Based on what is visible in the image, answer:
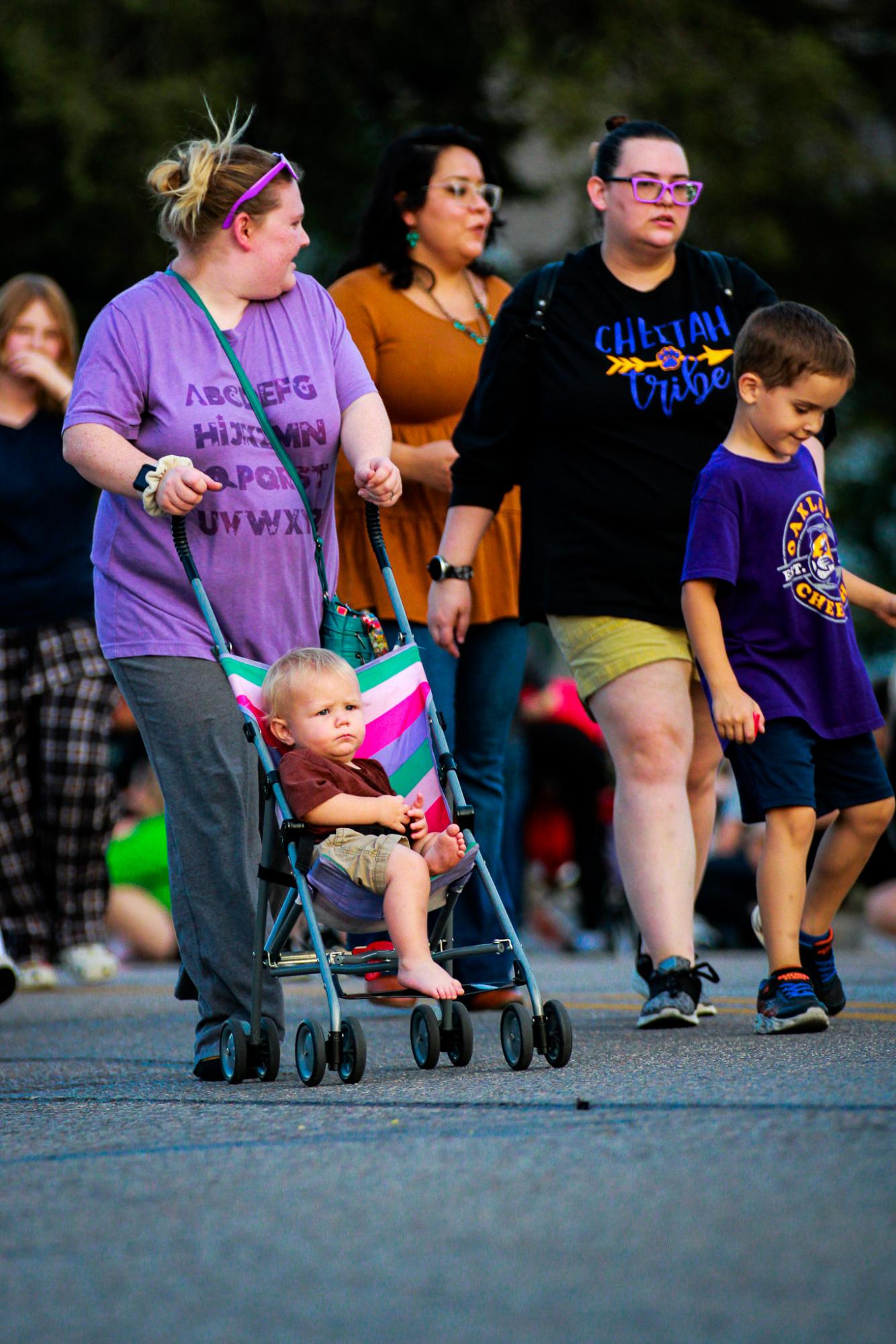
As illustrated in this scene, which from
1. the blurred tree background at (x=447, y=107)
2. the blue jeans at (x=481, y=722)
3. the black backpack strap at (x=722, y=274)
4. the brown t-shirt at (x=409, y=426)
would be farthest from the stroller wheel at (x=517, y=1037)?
the blurred tree background at (x=447, y=107)

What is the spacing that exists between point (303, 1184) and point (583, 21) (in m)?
15.9

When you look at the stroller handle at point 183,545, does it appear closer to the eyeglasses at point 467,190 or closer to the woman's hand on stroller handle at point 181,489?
the woman's hand on stroller handle at point 181,489

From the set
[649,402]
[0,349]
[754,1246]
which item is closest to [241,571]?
[649,402]

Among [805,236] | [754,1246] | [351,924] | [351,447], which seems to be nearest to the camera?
[754,1246]

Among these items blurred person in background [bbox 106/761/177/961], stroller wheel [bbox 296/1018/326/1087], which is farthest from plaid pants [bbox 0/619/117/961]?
stroller wheel [bbox 296/1018/326/1087]

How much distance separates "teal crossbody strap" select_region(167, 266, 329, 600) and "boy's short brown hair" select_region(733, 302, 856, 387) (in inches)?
44.7

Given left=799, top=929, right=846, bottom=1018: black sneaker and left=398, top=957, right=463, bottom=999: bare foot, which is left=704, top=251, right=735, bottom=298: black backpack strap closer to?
left=799, top=929, right=846, bottom=1018: black sneaker

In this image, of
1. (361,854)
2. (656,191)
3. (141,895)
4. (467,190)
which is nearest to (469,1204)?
(361,854)

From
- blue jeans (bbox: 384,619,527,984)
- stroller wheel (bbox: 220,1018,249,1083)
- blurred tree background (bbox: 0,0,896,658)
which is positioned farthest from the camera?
blurred tree background (bbox: 0,0,896,658)

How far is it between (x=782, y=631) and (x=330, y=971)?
5.03 ft

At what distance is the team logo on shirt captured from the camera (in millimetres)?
Answer: 5195

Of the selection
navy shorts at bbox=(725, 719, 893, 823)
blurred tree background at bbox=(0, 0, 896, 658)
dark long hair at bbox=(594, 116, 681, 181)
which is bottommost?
navy shorts at bbox=(725, 719, 893, 823)

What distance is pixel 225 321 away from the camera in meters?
4.96

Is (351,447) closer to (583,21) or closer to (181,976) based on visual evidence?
(181,976)
